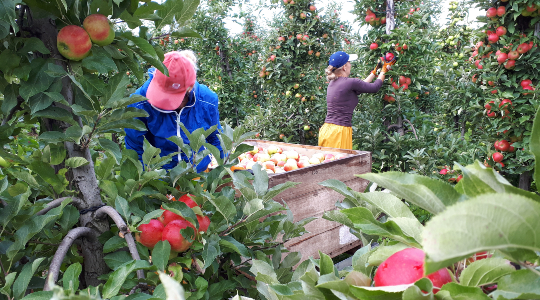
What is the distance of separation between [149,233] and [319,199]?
5.22ft

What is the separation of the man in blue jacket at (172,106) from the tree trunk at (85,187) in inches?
38.1

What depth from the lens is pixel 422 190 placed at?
0.33 meters

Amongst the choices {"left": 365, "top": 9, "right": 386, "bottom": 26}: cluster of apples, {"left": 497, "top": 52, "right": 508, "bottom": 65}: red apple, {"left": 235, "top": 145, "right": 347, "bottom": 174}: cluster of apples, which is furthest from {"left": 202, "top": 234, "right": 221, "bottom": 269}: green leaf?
{"left": 365, "top": 9, "right": 386, "bottom": 26}: cluster of apples

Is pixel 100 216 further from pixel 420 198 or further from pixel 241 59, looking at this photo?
pixel 241 59

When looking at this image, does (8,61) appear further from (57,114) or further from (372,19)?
(372,19)

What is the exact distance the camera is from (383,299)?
369 millimetres

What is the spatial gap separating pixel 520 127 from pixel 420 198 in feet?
9.65

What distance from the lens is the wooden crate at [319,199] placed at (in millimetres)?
2033

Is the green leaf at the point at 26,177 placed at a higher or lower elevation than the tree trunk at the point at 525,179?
higher

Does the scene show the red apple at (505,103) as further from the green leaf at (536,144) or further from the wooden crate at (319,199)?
the green leaf at (536,144)

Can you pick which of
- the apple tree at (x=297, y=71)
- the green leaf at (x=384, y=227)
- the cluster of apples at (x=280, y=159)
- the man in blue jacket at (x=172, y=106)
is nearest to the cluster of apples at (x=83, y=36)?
the green leaf at (x=384, y=227)

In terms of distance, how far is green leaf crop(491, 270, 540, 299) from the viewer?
0.31 metres

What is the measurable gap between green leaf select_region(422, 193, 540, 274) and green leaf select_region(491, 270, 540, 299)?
0.09m

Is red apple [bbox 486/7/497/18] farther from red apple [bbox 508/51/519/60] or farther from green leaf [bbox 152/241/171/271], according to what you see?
green leaf [bbox 152/241/171/271]
